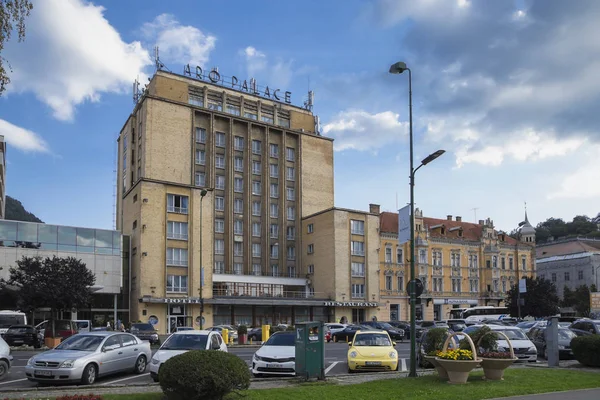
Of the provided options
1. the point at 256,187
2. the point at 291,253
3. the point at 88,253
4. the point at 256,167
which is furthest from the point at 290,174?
the point at 88,253

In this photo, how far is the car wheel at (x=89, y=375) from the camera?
17.7 m

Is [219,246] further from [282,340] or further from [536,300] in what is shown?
[282,340]

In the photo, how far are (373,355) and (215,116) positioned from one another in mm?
58982

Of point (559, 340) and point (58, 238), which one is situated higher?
point (58, 238)

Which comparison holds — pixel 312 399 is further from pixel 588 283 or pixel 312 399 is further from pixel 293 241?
pixel 588 283

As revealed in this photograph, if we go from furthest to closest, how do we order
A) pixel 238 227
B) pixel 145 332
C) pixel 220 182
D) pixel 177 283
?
pixel 238 227 < pixel 220 182 < pixel 177 283 < pixel 145 332

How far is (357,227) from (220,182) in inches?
719

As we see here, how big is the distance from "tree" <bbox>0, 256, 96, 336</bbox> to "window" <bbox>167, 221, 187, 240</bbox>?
1620 centimetres

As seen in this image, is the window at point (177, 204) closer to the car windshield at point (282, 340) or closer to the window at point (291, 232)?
the window at point (291, 232)

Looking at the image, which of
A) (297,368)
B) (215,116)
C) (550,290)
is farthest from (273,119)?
(297,368)

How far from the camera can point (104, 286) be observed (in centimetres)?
6141

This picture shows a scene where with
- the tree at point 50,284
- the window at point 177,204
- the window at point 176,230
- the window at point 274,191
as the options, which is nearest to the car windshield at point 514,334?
the tree at point 50,284

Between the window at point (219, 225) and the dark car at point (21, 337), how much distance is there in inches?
1491

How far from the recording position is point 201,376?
11883 millimetres
